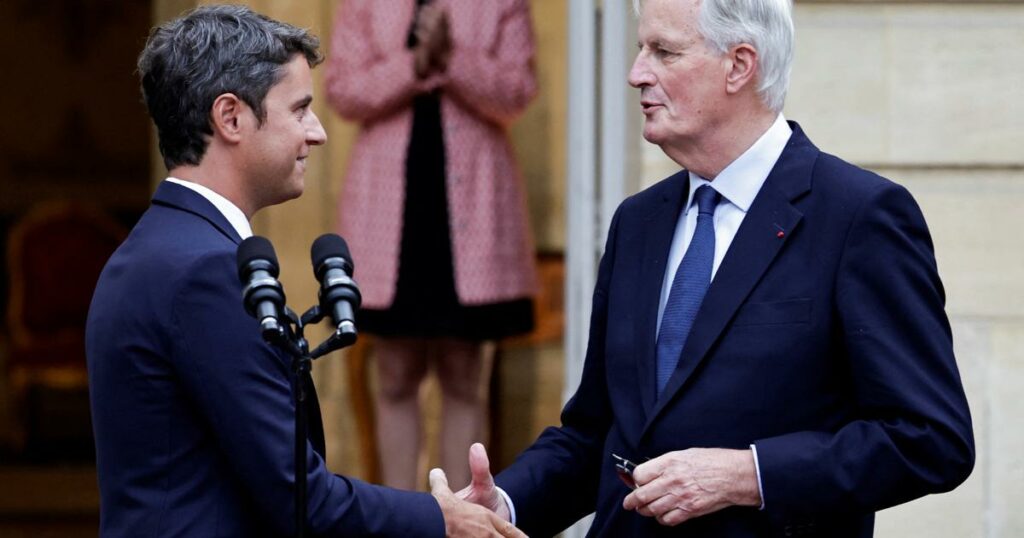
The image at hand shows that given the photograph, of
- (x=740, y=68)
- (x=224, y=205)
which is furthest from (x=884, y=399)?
(x=224, y=205)

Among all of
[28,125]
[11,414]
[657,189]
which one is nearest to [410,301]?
[657,189]

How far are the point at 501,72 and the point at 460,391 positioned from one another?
0.98 metres

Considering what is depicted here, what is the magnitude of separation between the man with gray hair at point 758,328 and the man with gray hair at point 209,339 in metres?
0.43

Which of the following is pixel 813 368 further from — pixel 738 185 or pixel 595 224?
pixel 595 224

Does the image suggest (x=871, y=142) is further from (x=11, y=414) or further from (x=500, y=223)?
(x=11, y=414)

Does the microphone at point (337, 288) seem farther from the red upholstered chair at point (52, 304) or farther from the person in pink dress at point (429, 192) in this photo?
the red upholstered chair at point (52, 304)

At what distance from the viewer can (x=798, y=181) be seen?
3293 mm

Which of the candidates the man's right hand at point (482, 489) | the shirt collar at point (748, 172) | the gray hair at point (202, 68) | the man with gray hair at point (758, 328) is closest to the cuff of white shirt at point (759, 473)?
the man with gray hair at point (758, 328)

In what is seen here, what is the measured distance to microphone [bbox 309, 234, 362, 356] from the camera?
110 inches

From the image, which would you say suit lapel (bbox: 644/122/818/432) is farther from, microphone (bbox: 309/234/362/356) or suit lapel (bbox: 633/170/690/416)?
microphone (bbox: 309/234/362/356)

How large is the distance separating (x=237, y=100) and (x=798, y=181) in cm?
96

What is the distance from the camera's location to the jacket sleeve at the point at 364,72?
5828 mm

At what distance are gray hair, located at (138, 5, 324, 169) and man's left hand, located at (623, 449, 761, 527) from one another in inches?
35.6

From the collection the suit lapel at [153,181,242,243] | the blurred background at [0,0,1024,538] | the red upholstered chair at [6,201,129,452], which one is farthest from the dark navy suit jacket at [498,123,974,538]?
the red upholstered chair at [6,201,129,452]
